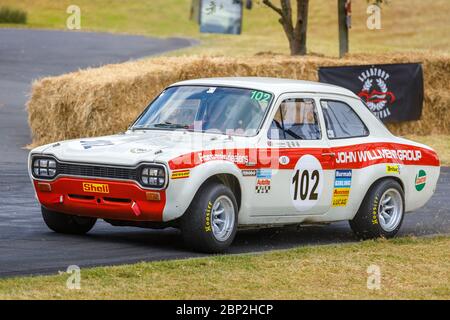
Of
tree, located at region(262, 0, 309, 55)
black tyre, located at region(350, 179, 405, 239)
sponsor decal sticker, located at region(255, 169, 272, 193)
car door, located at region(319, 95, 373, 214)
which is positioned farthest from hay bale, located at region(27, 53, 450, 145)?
sponsor decal sticker, located at region(255, 169, 272, 193)

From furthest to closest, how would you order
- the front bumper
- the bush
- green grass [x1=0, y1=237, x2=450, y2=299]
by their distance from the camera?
the bush → the front bumper → green grass [x1=0, y1=237, x2=450, y2=299]

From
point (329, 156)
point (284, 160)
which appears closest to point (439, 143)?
point (329, 156)

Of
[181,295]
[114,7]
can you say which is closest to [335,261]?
[181,295]

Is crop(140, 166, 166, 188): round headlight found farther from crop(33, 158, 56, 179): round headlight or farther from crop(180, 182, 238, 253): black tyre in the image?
crop(33, 158, 56, 179): round headlight

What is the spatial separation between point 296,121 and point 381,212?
4.48 ft

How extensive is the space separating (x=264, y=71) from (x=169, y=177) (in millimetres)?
12964

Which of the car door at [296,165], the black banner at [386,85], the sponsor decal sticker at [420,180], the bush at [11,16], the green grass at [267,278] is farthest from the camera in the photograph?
the bush at [11,16]

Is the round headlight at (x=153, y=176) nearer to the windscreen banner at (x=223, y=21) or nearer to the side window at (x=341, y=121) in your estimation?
the side window at (x=341, y=121)

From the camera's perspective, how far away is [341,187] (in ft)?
38.2

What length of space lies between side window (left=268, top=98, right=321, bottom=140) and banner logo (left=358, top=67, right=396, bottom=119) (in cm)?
1101

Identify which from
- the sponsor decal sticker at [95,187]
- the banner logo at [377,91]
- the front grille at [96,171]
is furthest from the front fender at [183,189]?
the banner logo at [377,91]

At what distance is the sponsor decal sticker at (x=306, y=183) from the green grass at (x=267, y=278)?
0.55 metres

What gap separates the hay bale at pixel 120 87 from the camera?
68.1 feet

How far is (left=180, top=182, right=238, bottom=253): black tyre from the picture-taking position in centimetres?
1034
